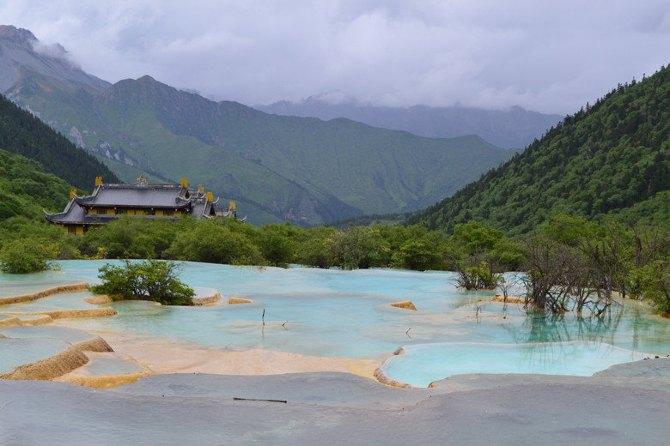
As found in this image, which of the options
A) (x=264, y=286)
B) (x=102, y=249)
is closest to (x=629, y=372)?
(x=264, y=286)

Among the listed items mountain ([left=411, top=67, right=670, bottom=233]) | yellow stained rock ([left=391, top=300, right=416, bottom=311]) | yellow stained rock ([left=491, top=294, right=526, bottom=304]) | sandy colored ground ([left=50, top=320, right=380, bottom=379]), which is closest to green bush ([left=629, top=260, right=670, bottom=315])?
yellow stained rock ([left=491, top=294, right=526, bottom=304])

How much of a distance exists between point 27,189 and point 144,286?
6244 centimetres

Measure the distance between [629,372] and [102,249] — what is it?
3635 cm

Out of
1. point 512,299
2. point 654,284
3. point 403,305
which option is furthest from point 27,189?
point 654,284

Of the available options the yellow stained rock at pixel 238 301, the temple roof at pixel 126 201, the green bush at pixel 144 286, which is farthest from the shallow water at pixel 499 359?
the temple roof at pixel 126 201

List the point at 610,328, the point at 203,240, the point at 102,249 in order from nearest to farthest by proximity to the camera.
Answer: the point at 610,328 < the point at 203,240 < the point at 102,249

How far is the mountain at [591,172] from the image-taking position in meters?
70.7

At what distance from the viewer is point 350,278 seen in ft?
118

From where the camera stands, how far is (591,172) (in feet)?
260

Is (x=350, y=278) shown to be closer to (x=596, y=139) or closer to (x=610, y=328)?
(x=610, y=328)

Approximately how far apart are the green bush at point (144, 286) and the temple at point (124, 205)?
40.4 m

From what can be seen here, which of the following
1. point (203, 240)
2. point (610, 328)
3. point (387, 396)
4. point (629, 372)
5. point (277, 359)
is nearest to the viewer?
point (387, 396)

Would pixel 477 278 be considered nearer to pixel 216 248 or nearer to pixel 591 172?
pixel 216 248

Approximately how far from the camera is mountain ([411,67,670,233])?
70.7 meters
